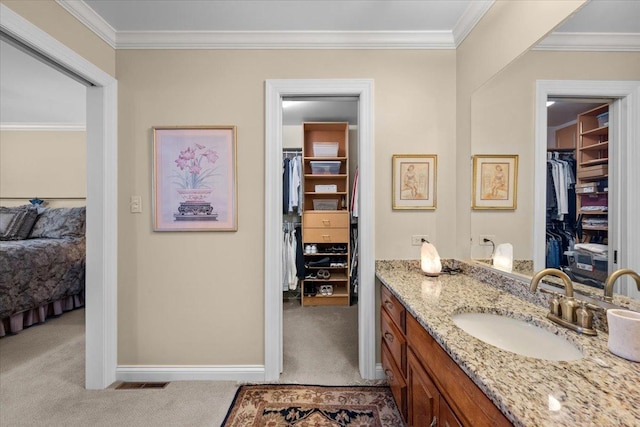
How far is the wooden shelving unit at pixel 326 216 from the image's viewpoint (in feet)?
11.1

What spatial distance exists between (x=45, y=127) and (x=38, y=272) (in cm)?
265

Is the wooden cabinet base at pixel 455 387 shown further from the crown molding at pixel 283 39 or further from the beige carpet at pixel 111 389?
the crown molding at pixel 283 39

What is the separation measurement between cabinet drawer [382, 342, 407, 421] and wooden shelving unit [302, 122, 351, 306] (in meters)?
1.70

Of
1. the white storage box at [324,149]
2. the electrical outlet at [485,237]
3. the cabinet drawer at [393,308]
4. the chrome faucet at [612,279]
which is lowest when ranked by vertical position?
the cabinet drawer at [393,308]

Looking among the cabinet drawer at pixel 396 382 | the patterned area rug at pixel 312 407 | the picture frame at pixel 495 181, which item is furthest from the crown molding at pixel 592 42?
the patterned area rug at pixel 312 407

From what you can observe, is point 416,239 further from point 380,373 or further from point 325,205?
point 325,205

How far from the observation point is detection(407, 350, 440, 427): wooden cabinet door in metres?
0.99

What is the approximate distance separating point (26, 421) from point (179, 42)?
260 centimetres

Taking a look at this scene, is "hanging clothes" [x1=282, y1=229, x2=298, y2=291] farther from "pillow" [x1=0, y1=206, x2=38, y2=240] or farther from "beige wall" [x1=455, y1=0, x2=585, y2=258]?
"pillow" [x1=0, y1=206, x2=38, y2=240]

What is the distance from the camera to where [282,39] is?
1908 mm

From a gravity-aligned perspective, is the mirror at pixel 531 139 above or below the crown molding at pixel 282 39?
below

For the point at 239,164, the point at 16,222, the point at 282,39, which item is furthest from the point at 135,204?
the point at 16,222

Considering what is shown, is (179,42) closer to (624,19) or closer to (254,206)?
(254,206)

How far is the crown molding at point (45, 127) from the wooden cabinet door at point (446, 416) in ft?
17.9
